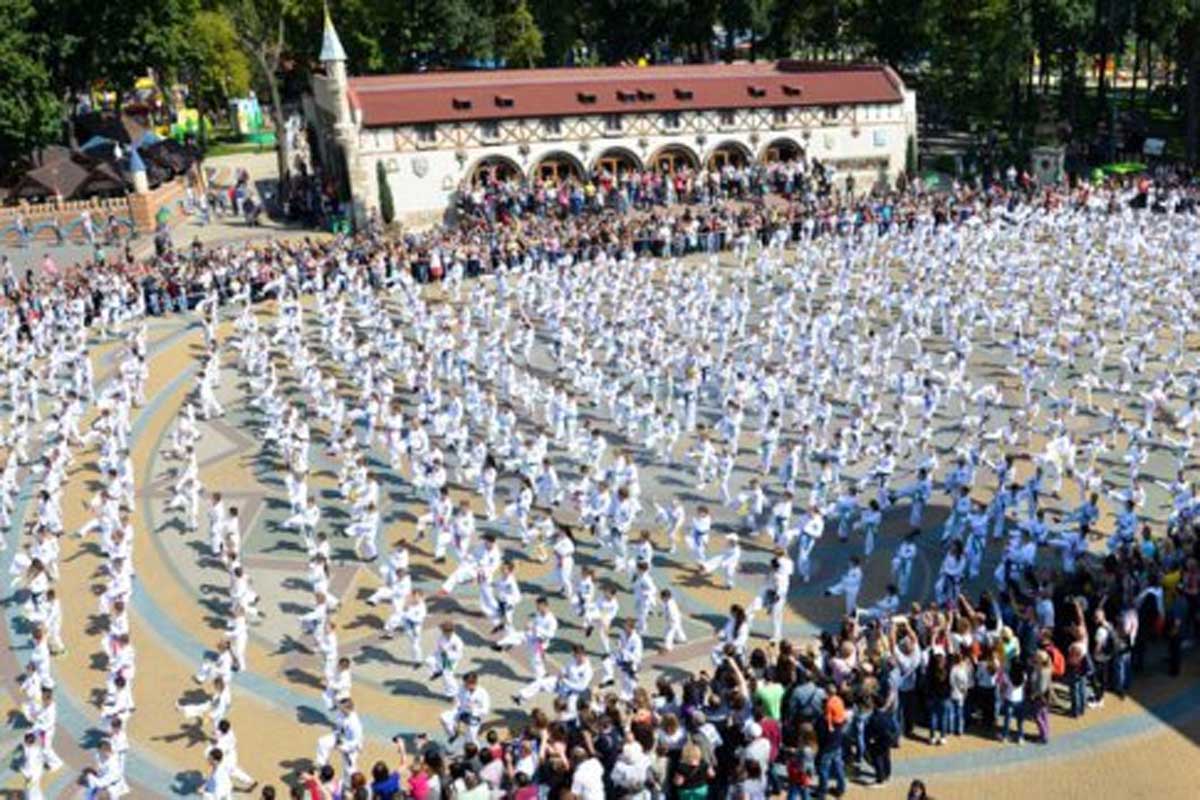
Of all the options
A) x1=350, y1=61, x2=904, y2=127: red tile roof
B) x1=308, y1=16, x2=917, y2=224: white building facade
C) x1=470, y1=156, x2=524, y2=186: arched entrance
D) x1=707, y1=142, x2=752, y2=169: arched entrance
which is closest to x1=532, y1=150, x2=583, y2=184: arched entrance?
x1=308, y1=16, x2=917, y2=224: white building facade

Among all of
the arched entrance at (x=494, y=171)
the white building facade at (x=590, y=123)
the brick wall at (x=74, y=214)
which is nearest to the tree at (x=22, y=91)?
the brick wall at (x=74, y=214)

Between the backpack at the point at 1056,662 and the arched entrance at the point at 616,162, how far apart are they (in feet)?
136

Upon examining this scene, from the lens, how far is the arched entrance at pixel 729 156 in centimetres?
5672

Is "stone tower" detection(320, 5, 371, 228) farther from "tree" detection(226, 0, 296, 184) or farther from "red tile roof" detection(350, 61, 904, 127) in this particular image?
"tree" detection(226, 0, 296, 184)

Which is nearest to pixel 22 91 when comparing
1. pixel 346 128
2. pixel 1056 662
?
pixel 346 128

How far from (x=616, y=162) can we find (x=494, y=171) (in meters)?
6.13

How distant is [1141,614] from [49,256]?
144ft

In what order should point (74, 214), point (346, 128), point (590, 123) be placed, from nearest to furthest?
point (346, 128)
point (74, 214)
point (590, 123)

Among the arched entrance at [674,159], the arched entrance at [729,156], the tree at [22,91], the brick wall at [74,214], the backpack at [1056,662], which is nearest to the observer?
the backpack at [1056,662]

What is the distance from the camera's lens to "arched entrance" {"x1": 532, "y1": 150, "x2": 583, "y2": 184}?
178 feet

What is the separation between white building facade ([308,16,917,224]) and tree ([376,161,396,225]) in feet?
0.99

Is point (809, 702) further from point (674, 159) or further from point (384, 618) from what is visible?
point (674, 159)

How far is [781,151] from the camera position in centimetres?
5791

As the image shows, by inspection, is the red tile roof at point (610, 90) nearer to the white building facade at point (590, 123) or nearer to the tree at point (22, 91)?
the white building facade at point (590, 123)
